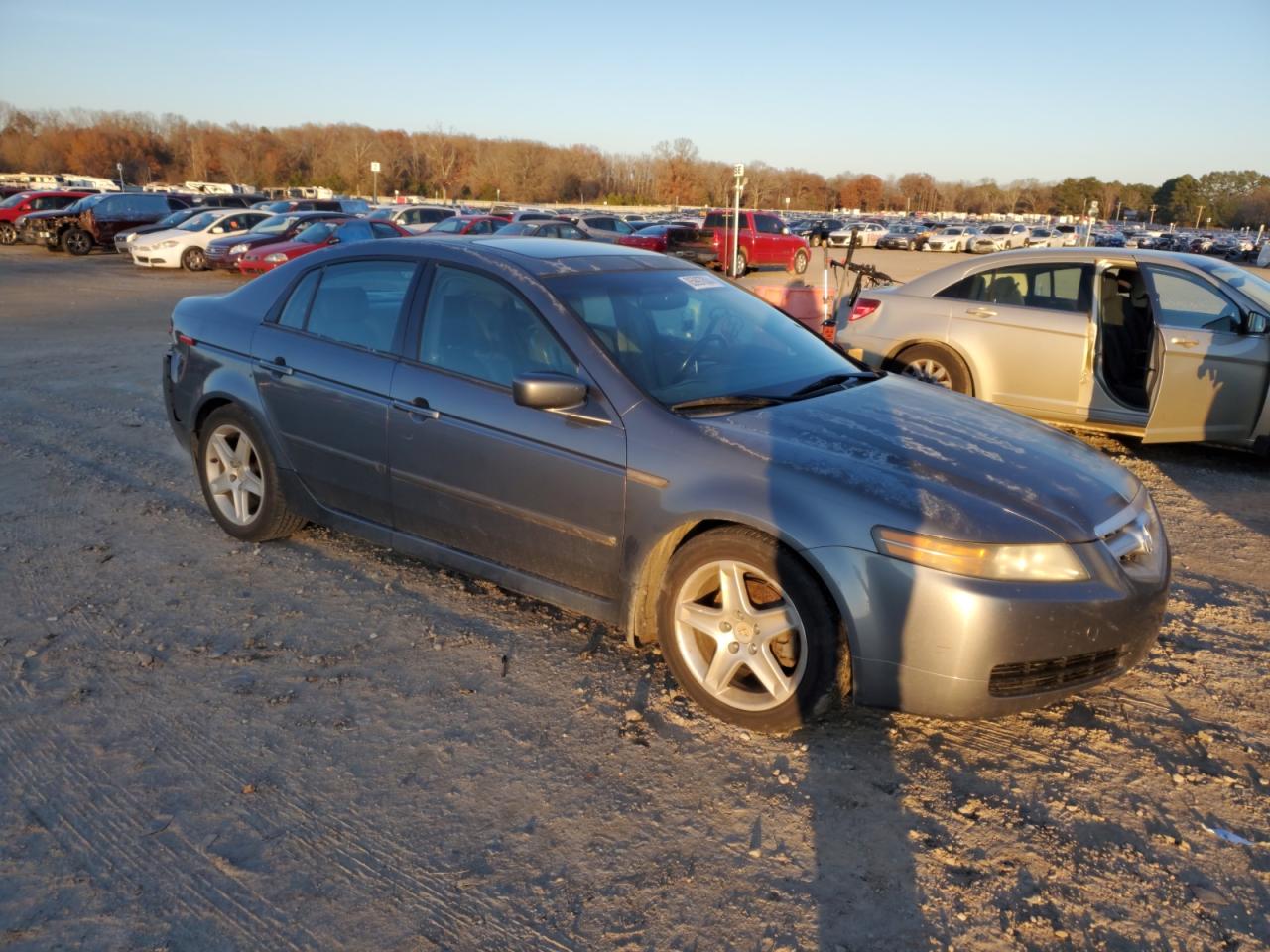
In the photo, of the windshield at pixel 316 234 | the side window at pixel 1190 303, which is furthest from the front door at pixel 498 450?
the windshield at pixel 316 234

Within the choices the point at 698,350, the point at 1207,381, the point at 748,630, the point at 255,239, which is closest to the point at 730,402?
the point at 698,350

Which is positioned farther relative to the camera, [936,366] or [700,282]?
[936,366]

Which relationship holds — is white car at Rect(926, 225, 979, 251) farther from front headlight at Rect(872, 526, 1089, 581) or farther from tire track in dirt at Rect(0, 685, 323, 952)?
tire track in dirt at Rect(0, 685, 323, 952)

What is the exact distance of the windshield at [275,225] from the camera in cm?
2300

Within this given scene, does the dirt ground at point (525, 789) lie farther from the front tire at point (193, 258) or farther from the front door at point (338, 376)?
the front tire at point (193, 258)

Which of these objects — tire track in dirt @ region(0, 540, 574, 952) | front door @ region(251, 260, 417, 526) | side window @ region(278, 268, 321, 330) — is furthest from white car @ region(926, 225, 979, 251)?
tire track in dirt @ region(0, 540, 574, 952)

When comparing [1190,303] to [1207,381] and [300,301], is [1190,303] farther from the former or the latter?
[300,301]

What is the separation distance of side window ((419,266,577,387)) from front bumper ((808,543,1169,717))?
144cm

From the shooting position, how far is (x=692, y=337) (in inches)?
160

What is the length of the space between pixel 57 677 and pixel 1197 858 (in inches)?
156

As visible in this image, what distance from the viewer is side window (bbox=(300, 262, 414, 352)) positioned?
425 centimetres

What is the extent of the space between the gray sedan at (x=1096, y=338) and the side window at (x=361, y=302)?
15.6 ft

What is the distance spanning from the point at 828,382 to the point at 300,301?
8.58 feet

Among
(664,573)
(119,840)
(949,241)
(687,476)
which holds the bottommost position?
(119,840)
